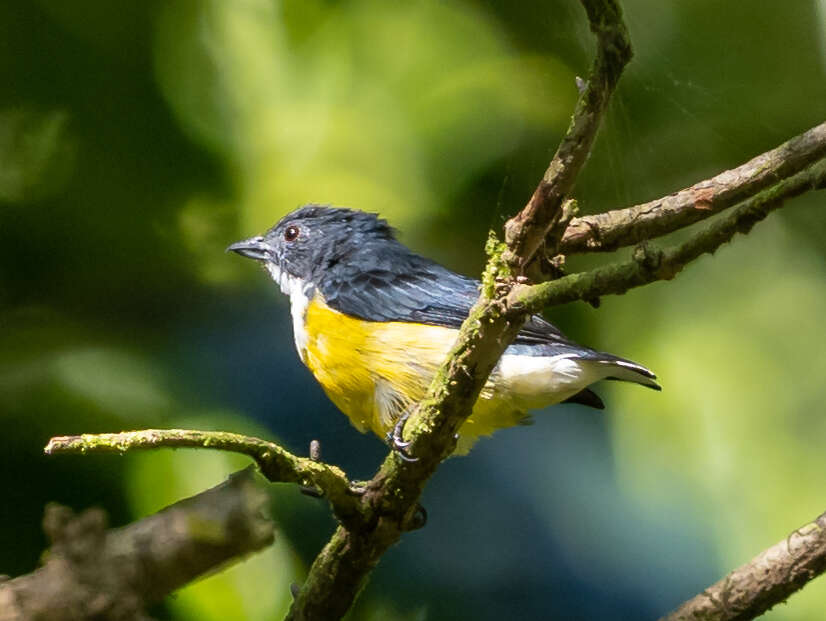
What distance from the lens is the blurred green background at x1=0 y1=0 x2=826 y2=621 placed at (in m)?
2.73

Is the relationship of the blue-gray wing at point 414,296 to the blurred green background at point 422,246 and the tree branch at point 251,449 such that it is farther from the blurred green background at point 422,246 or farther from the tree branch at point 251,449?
the tree branch at point 251,449

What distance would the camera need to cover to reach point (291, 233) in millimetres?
2777

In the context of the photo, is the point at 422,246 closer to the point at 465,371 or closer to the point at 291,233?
the point at 291,233

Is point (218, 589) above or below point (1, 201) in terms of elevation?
below

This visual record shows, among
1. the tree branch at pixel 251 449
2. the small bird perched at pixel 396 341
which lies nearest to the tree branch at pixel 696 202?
the small bird perched at pixel 396 341

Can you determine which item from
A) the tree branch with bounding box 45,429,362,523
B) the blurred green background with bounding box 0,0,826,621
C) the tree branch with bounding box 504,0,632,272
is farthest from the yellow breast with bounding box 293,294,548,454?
the tree branch with bounding box 504,0,632,272

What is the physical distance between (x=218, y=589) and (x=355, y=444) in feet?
2.14

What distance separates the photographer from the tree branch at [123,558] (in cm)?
146

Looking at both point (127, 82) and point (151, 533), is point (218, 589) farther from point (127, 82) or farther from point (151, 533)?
point (127, 82)

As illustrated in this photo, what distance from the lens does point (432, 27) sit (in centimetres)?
284

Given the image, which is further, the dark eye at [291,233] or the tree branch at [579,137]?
the dark eye at [291,233]

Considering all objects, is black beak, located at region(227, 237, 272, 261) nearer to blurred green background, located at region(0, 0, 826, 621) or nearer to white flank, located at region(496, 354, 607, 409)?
blurred green background, located at region(0, 0, 826, 621)

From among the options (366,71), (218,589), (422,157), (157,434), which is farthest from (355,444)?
(157,434)

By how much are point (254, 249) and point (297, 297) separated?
0.66ft
